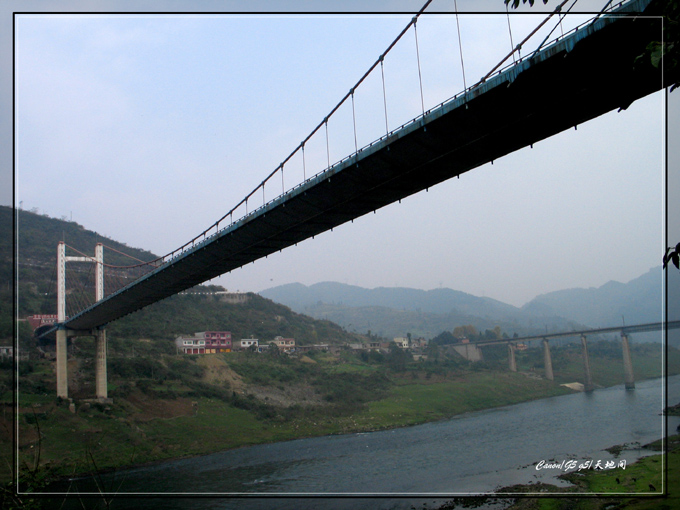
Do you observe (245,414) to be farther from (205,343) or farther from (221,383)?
(205,343)

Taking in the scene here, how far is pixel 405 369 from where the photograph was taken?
54.7 m

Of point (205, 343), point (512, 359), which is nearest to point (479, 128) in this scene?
point (205, 343)

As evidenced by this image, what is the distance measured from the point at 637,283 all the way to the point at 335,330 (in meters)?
37.0

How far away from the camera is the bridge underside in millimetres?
9242

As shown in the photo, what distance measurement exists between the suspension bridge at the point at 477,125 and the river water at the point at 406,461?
909 cm

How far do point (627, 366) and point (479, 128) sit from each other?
40.5 m

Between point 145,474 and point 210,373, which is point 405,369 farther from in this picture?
point 145,474

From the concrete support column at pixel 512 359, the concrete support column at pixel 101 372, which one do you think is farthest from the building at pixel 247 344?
the concrete support column at pixel 512 359

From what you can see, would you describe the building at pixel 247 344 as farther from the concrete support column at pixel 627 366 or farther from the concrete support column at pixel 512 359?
the concrete support column at pixel 627 366

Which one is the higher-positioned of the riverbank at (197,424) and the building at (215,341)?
the building at (215,341)

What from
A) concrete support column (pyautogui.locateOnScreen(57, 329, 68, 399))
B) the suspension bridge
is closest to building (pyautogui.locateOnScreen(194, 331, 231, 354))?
concrete support column (pyautogui.locateOnScreen(57, 329, 68, 399))

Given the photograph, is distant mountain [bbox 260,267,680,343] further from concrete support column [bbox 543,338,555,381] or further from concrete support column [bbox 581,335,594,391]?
concrete support column [bbox 543,338,555,381]

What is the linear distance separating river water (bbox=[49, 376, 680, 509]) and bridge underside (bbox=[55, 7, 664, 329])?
9.09 meters

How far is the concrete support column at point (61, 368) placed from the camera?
3273 cm
